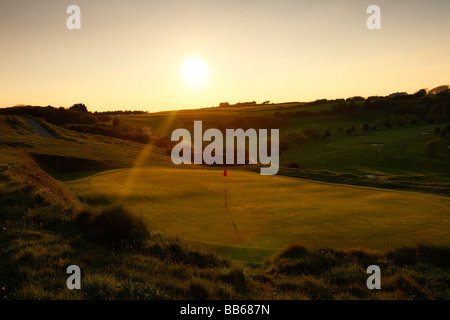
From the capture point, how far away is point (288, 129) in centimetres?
10294

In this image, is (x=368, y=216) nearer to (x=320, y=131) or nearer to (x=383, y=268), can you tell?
(x=383, y=268)

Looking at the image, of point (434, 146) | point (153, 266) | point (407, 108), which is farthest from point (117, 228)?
point (407, 108)

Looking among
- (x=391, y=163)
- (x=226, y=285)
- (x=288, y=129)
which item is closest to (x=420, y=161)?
(x=391, y=163)

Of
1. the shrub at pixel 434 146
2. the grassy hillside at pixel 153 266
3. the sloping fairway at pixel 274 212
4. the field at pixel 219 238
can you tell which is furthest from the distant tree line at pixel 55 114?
the grassy hillside at pixel 153 266

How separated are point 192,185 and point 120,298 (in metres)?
15.8

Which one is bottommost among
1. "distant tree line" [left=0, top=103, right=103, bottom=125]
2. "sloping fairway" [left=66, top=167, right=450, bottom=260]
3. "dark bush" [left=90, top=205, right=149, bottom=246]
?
"sloping fairway" [left=66, top=167, right=450, bottom=260]

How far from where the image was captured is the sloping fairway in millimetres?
12055

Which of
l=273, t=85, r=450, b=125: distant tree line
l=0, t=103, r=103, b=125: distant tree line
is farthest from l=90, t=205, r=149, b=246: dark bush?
l=273, t=85, r=450, b=125: distant tree line

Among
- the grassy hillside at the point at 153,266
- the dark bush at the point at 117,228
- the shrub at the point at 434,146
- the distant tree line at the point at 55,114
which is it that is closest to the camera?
the grassy hillside at the point at 153,266

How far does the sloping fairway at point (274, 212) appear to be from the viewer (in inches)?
475

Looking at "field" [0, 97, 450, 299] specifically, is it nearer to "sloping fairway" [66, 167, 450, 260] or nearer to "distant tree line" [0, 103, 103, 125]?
"sloping fairway" [66, 167, 450, 260]

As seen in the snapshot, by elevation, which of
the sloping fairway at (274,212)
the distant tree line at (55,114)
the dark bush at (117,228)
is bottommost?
the sloping fairway at (274,212)

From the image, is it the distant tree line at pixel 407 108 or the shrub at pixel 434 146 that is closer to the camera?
the shrub at pixel 434 146

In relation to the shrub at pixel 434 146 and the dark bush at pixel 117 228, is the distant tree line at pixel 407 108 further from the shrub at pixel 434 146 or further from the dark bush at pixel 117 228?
the dark bush at pixel 117 228
